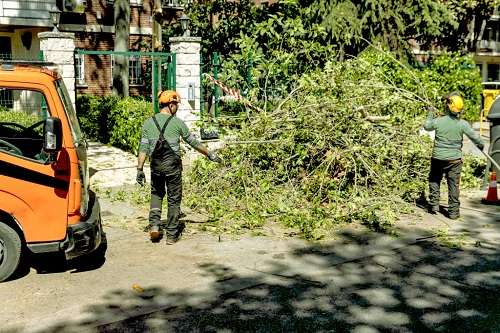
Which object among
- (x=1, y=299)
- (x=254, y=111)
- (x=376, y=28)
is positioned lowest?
(x=1, y=299)

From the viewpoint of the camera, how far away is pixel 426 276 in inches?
255

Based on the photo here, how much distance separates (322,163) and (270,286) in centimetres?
335

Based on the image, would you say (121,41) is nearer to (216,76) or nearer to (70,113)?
(216,76)

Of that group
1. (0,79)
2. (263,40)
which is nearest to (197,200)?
(0,79)

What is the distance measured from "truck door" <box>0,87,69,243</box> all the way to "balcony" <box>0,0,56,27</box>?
17823mm

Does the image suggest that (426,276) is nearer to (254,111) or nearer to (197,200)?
(197,200)

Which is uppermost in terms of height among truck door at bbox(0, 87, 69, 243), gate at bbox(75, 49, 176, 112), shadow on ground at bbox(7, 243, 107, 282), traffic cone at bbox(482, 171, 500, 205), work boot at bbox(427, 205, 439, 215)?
gate at bbox(75, 49, 176, 112)

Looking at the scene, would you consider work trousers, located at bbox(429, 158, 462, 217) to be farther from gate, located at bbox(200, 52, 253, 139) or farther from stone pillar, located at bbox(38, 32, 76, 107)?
stone pillar, located at bbox(38, 32, 76, 107)

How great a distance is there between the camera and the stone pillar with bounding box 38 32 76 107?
12633 mm

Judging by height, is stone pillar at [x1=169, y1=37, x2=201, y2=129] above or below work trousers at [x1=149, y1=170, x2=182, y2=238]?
above

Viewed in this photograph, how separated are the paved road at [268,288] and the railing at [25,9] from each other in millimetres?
17355

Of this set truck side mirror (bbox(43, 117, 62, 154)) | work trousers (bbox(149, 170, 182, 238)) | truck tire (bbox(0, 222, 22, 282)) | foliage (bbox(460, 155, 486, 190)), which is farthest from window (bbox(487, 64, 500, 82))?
truck tire (bbox(0, 222, 22, 282))

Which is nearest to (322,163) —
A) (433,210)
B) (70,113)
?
(433,210)

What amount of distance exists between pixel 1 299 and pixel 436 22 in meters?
17.3
